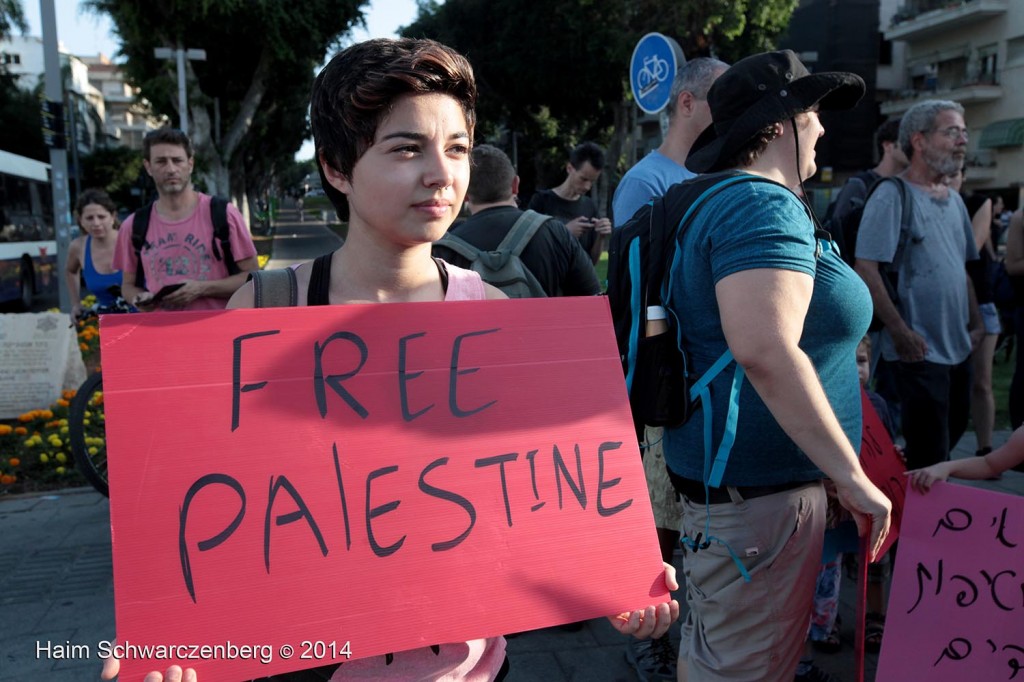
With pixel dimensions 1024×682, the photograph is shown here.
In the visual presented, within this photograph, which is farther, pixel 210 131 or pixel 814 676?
pixel 210 131

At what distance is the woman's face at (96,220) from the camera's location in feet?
19.8

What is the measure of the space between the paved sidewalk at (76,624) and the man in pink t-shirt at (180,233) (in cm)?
128

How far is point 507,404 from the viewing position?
1.46 meters

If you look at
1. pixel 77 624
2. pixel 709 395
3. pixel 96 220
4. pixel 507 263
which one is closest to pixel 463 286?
pixel 709 395

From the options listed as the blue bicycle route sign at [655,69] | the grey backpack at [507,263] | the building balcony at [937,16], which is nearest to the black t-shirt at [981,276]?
the blue bicycle route sign at [655,69]

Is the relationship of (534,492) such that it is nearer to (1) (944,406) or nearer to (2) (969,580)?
(2) (969,580)

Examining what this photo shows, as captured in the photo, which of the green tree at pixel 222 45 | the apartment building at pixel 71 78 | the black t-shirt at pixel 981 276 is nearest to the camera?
the black t-shirt at pixel 981 276

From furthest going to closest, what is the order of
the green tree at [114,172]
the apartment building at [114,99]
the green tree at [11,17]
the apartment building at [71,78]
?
the apartment building at [114,99]
the apartment building at [71,78]
the green tree at [114,172]
the green tree at [11,17]

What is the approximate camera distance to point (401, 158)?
1415mm

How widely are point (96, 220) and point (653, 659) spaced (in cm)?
504

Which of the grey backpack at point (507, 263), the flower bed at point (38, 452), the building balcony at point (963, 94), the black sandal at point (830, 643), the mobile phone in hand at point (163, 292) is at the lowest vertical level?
the flower bed at point (38, 452)

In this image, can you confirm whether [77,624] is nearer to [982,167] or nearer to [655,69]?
[655,69]

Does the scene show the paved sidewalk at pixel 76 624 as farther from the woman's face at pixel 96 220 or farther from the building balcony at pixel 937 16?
the building balcony at pixel 937 16

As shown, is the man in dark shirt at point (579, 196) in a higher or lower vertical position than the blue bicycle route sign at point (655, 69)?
lower
